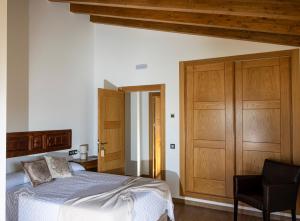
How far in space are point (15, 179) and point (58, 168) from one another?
1.93ft

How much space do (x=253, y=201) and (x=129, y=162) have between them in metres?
3.62

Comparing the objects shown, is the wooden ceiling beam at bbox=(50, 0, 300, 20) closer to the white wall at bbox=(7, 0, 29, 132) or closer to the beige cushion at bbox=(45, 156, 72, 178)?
the white wall at bbox=(7, 0, 29, 132)

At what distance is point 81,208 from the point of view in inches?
99.5

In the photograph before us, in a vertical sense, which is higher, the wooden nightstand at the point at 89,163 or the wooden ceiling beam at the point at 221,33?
the wooden ceiling beam at the point at 221,33

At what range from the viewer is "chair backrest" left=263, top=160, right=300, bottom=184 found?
328 centimetres

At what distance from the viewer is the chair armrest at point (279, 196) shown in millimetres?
3094

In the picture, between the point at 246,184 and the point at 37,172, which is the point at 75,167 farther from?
the point at 246,184

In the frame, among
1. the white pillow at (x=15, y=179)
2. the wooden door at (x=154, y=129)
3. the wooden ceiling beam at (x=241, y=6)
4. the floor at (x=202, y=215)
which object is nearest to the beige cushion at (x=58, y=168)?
the white pillow at (x=15, y=179)

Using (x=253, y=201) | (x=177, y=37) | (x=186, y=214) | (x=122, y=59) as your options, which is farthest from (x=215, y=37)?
(x=186, y=214)

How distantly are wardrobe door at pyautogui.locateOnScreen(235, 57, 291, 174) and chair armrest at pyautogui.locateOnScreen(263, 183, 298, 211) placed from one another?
699mm

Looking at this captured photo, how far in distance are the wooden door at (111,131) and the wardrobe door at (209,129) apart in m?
1.47

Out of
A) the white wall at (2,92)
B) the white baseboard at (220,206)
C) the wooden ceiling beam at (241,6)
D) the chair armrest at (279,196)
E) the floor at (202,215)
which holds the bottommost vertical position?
the floor at (202,215)

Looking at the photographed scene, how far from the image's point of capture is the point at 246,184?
360 centimetres

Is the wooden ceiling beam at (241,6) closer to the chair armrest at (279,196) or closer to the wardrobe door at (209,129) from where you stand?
the wardrobe door at (209,129)
